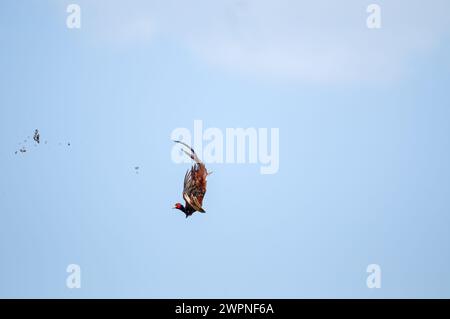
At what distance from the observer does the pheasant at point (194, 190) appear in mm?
6562

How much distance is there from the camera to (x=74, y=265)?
6.45 meters

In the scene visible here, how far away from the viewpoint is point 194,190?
658 cm

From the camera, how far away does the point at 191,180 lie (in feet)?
21.7

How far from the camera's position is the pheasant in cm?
656

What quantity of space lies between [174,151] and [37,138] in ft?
6.09
